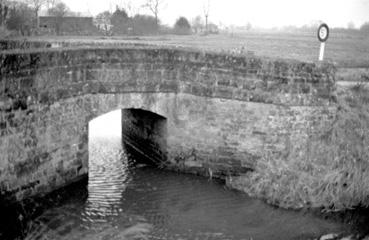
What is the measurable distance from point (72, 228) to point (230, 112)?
5.26 m

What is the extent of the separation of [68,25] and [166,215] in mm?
30625

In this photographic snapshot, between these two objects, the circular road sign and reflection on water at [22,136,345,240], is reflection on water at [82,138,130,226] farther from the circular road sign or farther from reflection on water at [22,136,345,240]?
the circular road sign

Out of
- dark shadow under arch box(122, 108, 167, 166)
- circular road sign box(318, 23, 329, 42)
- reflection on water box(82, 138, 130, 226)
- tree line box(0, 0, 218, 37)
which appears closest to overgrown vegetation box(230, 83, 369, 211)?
circular road sign box(318, 23, 329, 42)

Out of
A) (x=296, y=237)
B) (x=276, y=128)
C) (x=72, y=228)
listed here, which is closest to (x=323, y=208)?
(x=296, y=237)

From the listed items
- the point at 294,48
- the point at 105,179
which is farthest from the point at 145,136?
the point at 294,48

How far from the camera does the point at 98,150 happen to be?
14.6 meters

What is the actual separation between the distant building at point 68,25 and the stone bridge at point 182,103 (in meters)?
24.1

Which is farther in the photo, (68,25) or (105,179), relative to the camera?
(68,25)

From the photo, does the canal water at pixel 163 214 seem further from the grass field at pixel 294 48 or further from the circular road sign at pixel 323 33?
the circular road sign at pixel 323 33

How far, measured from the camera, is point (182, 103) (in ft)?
40.8

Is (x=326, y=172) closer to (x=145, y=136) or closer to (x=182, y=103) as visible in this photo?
(x=182, y=103)

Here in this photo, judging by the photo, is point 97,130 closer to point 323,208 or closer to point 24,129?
point 24,129

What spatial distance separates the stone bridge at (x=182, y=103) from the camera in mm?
10461

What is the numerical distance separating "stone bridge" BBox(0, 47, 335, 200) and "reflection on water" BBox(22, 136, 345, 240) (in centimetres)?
80
